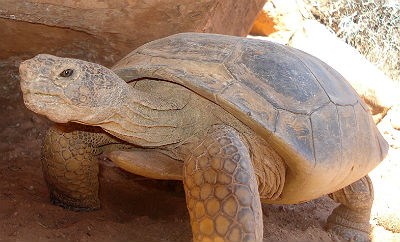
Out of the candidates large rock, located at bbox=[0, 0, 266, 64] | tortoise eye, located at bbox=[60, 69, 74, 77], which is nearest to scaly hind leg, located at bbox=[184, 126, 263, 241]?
tortoise eye, located at bbox=[60, 69, 74, 77]

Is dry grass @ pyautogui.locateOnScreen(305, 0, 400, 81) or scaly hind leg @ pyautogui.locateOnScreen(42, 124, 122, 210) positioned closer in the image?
scaly hind leg @ pyautogui.locateOnScreen(42, 124, 122, 210)

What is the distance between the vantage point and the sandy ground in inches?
111

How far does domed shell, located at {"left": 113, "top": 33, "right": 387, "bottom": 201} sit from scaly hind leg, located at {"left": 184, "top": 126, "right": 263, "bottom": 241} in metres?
0.30

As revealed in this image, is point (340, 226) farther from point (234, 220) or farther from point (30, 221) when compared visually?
point (30, 221)

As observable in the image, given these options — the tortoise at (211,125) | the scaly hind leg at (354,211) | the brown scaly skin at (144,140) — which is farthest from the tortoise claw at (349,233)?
the brown scaly skin at (144,140)

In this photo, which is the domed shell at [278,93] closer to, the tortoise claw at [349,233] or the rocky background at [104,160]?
the rocky background at [104,160]

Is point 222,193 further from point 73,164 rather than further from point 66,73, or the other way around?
point 73,164

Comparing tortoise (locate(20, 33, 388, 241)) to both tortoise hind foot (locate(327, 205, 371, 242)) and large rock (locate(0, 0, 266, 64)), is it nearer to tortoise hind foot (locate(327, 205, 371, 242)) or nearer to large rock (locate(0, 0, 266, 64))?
large rock (locate(0, 0, 266, 64))

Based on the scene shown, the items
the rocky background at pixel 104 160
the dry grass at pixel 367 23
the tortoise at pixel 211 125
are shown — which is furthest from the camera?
the dry grass at pixel 367 23

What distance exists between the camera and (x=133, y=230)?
2.95 metres

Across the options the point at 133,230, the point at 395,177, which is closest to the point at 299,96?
the point at 133,230

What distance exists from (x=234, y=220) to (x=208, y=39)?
1.26 m

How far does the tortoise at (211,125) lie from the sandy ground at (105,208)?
222 millimetres

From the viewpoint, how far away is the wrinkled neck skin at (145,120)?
2592mm
